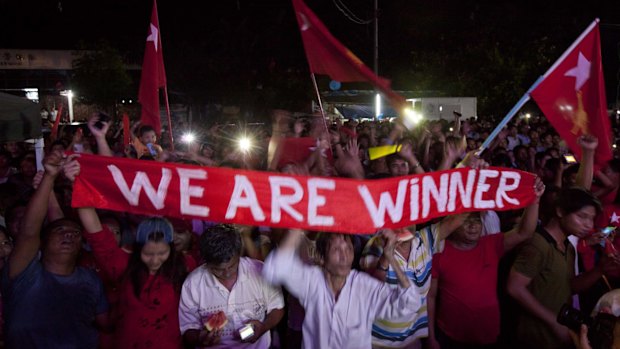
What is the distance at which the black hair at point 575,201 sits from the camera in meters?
3.70

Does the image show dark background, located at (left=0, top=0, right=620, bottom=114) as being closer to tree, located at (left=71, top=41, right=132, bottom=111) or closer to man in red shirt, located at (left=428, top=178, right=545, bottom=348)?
tree, located at (left=71, top=41, right=132, bottom=111)

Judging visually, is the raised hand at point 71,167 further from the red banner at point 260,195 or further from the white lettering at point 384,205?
the white lettering at point 384,205

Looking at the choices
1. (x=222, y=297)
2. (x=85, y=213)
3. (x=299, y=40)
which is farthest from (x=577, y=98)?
(x=299, y=40)

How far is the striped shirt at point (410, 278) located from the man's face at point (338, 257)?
275 millimetres

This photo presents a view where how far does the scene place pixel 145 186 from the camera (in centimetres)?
353

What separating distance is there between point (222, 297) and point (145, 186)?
2.82ft

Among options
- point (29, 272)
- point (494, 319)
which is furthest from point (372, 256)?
point (29, 272)

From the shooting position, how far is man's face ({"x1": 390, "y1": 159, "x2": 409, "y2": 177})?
5715 mm

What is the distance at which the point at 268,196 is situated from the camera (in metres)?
3.45

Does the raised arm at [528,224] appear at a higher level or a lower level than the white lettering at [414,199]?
lower

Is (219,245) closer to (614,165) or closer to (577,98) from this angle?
(577,98)

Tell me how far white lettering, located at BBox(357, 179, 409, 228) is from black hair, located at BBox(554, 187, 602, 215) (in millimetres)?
Result: 1149

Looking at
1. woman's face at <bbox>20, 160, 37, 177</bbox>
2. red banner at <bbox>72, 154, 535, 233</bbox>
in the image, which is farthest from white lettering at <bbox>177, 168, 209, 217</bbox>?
woman's face at <bbox>20, 160, 37, 177</bbox>

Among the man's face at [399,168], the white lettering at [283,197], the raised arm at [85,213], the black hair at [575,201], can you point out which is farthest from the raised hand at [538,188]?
the raised arm at [85,213]
